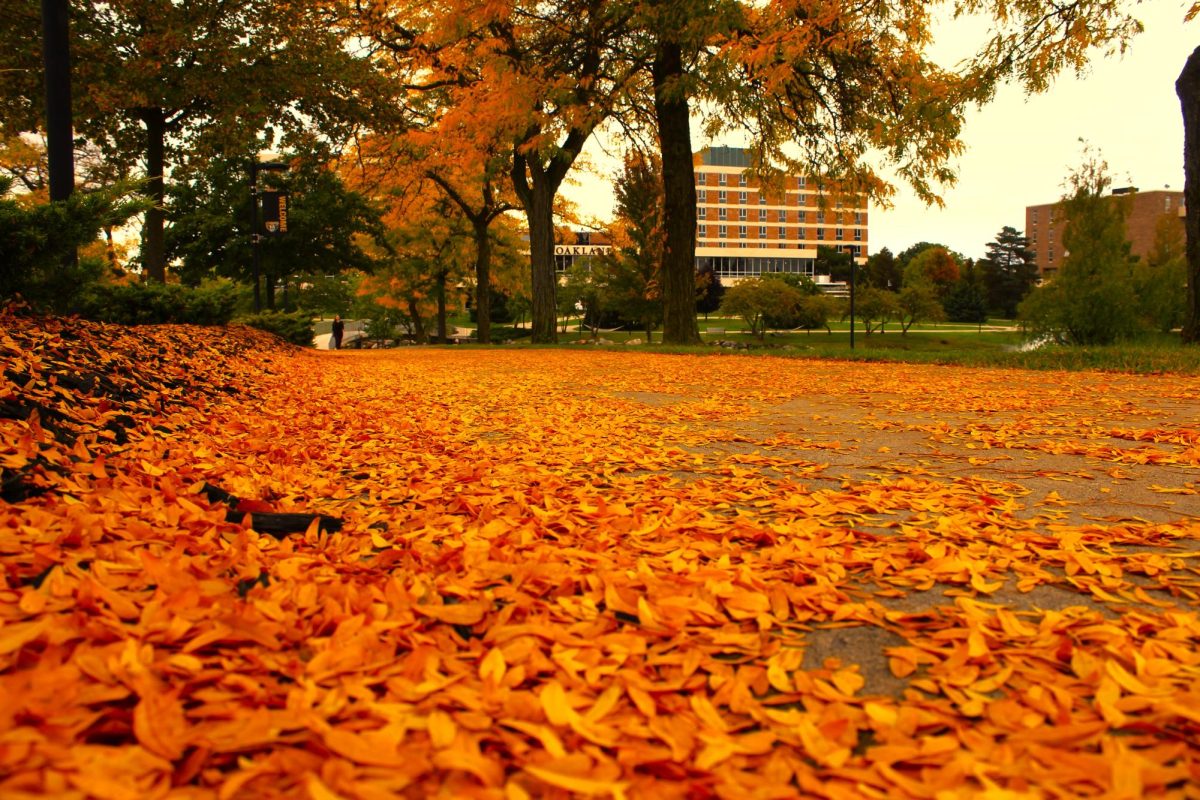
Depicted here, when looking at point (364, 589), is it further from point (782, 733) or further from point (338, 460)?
point (338, 460)

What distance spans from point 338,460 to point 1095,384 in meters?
7.20

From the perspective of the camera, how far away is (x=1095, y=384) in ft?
24.1

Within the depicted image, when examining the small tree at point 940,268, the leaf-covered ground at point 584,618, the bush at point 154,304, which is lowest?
the leaf-covered ground at point 584,618

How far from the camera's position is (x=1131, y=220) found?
3132 inches

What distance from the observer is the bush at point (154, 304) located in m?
7.78

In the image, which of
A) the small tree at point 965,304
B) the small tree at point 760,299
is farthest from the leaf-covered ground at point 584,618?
the small tree at point 965,304

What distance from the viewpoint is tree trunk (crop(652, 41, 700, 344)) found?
14320 millimetres

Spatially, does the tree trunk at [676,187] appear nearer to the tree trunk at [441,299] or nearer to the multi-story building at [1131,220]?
the multi-story building at [1131,220]

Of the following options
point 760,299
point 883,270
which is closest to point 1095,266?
point 760,299

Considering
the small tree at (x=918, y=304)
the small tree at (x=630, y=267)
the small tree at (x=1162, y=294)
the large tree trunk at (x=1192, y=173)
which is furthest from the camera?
the small tree at (x=918, y=304)

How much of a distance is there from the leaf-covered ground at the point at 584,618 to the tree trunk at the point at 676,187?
11.2 meters

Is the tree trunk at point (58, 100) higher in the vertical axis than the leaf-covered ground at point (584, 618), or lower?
higher

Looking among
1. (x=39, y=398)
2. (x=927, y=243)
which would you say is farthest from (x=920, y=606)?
(x=927, y=243)

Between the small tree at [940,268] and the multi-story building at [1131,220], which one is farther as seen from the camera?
the small tree at [940,268]
